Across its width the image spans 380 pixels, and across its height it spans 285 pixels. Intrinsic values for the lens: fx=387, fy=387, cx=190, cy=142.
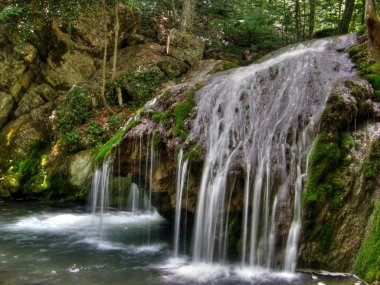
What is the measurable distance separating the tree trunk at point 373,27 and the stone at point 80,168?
7.56 metres

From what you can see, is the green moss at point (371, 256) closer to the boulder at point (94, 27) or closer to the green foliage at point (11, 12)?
the boulder at point (94, 27)

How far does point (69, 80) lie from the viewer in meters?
13.6

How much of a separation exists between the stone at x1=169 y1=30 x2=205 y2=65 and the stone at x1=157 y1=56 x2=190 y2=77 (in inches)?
11.6

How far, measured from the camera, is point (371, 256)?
4652 mm

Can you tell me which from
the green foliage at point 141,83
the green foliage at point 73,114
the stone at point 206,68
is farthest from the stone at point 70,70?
the stone at point 206,68

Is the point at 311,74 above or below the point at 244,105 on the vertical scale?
above

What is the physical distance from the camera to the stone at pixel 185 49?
14414 millimetres

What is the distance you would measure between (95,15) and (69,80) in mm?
2657

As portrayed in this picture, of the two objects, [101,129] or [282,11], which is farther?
[282,11]

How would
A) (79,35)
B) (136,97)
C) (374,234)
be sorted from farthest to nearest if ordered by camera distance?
(79,35) < (136,97) < (374,234)

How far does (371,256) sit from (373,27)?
179 inches

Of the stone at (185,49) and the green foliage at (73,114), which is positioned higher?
the stone at (185,49)

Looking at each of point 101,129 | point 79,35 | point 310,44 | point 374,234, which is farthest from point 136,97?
point 374,234

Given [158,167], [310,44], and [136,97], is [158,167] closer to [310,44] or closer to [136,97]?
[310,44]
